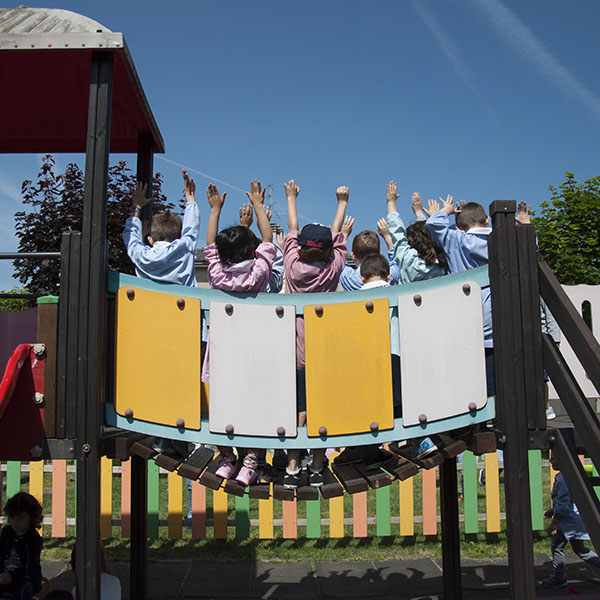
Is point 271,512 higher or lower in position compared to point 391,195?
lower

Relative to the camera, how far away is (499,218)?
3.33 meters

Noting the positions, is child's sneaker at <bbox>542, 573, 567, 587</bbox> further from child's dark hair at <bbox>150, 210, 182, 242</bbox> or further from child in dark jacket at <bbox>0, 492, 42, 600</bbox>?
child's dark hair at <bbox>150, 210, 182, 242</bbox>

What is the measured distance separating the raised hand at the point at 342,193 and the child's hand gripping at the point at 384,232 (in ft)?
1.18

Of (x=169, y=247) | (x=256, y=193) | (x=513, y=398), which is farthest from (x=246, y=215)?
(x=513, y=398)

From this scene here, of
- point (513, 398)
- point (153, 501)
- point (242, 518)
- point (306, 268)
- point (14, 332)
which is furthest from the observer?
point (153, 501)

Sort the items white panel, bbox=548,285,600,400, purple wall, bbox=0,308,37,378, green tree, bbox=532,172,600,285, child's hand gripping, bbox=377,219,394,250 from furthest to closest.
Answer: green tree, bbox=532,172,600,285 < white panel, bbox=548,285,600,400 < child's hand gripping, bbox=377,219,394,250 < purple wall, bbox=0,308,37,378

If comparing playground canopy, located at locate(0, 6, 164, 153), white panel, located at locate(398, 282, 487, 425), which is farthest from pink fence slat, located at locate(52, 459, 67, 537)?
white panel, located at locate(398, 282, 487, 425)

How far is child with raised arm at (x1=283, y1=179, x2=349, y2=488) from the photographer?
3.47 meters

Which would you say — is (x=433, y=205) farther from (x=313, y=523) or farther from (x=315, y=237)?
(x=313, y=523)

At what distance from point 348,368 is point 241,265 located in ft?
2.61

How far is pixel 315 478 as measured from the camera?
346cm

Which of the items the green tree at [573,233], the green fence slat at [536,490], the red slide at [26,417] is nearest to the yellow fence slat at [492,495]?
the green fence slat at [536,490]

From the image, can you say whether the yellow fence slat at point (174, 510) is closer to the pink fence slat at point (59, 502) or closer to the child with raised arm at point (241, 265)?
the pink fence slat at point (59, 502)

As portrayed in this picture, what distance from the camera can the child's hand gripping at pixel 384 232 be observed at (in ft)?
14.1
